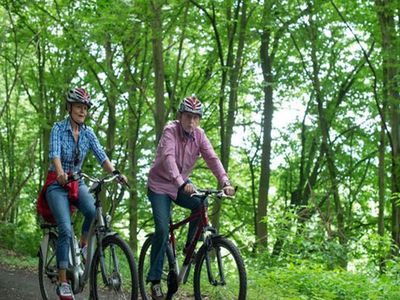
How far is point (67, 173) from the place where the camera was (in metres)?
6.09

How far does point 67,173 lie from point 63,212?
39 cm

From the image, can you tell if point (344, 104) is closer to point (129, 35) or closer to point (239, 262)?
point (129, 35)

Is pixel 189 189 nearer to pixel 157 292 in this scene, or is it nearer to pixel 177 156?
pixel 177 156

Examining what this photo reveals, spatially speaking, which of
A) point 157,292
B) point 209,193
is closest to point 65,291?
point 157,292

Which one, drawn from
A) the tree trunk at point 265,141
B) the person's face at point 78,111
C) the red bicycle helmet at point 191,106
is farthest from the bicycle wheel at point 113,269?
the tree trunk at point 265,141

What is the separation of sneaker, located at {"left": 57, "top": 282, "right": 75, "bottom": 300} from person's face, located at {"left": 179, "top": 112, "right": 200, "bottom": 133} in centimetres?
189

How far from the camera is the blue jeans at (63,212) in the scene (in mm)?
5953

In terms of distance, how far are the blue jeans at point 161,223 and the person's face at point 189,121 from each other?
0.64m

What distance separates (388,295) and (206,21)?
937 centimetres

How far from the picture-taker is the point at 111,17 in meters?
12.7

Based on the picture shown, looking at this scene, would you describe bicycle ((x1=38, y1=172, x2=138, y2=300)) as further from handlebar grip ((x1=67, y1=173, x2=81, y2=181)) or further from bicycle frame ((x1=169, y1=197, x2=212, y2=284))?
bicycle frame ((x1=169, y1=197, x2=212, y2=284))

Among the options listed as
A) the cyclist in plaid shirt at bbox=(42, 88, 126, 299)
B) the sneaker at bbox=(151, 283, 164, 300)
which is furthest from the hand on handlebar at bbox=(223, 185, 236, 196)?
the sneaker at bbox=(151, 283, 164, 300)

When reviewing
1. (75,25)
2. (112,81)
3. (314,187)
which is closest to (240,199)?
(314,187)

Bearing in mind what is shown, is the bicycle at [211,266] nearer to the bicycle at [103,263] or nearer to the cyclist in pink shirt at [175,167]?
the cyclist in pink shirt at [175,167]
